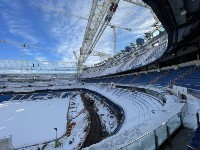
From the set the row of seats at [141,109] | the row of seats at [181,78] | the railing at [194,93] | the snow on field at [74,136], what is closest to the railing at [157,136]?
the row of seats at [141,109]

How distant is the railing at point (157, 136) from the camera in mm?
4055

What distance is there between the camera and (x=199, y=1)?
777cm

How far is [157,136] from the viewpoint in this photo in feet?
15.9

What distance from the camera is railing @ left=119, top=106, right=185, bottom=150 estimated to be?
4055 mm

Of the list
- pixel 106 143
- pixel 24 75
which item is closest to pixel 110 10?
pixel 106 143

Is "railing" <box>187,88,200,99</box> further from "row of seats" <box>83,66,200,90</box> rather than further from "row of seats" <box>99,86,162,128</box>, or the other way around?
"row of seats" <box>99,86,162,128</box>

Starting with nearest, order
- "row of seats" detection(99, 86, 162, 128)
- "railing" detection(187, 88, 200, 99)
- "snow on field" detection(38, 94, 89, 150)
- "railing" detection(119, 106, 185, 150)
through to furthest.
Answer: "railing" detection(119, 106, 185, 150) < "railing" detection(187, 88, 200, 99) < "row of seats" detection(99, 86, 162, 128) < "snow on field" detection(38, 94, 89, 150)

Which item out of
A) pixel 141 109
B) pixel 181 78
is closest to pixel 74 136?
pixel 141 109

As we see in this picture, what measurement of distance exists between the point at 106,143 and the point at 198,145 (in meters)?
1.91

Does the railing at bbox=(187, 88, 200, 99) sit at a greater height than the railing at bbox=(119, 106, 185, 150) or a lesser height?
greater

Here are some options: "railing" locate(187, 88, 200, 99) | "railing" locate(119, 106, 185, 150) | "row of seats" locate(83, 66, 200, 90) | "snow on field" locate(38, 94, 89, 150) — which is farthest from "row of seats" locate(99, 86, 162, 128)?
"snow on field" locate(38, 94, 89, 150)

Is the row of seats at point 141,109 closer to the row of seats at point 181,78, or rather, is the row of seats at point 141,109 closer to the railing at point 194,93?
the railing at point 194,93

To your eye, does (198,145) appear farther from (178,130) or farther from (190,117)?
(190,117)

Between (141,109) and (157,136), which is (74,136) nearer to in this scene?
(141,109)
